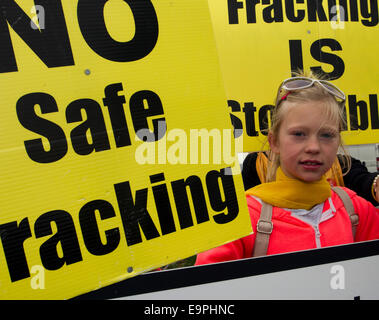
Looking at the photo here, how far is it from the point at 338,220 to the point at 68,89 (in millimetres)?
1079

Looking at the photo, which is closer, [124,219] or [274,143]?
[124,219]

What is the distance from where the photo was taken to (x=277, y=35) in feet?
5.74

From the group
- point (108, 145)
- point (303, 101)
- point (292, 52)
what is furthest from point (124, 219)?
point (292, 52)

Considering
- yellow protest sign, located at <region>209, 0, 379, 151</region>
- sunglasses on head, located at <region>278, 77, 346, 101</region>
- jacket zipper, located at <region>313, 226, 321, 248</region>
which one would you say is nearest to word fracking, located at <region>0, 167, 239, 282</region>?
jacket zipper, located at <region>313, 226, 321, 248</region>

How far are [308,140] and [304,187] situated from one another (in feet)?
0.61

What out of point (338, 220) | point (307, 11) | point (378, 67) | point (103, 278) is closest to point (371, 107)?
point (378, 67)

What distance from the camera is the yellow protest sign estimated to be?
1.71 meters

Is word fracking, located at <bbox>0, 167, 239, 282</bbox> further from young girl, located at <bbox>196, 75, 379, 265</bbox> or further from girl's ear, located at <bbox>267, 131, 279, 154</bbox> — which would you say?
girl's ear, located at <bbox>267, 131, 279, 154</bbox>

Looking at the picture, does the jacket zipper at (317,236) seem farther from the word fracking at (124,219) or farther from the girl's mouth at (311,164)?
the word fracking at (124,219)

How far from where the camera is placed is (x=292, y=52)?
1.76m

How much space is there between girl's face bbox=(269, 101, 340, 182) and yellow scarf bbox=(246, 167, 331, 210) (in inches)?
1.4

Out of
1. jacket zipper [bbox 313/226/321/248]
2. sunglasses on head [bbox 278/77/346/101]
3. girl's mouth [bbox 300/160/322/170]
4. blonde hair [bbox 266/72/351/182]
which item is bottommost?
jacket zipper [bbox 313/226/321/248]

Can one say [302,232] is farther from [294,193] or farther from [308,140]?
[308,140]

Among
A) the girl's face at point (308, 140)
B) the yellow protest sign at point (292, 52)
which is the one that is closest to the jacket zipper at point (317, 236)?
the girl's face at point (308, 140)
